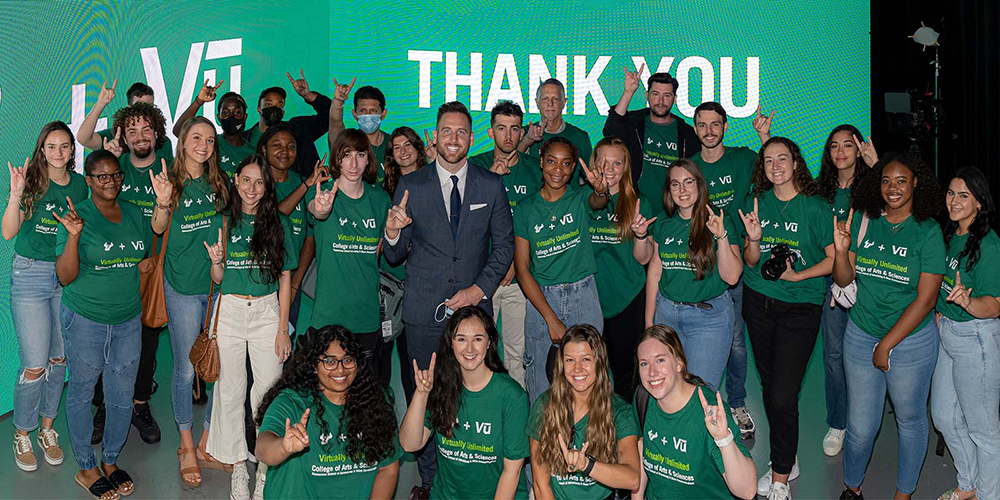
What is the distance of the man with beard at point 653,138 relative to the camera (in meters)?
5.84

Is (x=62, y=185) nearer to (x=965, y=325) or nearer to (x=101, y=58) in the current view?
(x=101, y=58)

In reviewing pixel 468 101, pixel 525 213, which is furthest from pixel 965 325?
pixel 468 101

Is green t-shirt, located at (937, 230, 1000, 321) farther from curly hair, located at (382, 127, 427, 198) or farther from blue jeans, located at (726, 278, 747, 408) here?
curly hair, located at (382, 127, 427, 198)

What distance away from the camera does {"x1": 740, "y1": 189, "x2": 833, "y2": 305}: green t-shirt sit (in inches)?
184

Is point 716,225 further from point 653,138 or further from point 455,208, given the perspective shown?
point 653,138

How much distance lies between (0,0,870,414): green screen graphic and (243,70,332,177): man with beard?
1.26 meters

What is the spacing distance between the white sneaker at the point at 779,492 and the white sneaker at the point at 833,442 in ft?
2.86

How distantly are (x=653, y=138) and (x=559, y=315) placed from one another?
176 centimetres

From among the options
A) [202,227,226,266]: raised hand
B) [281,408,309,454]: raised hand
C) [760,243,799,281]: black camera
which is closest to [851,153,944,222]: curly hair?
[760,243,799,281]: black camera

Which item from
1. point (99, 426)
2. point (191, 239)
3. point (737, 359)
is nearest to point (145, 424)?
point (99, 426)

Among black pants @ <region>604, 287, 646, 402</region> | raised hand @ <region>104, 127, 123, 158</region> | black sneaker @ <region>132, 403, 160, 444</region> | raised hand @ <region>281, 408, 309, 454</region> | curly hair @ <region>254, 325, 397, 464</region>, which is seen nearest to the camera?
raised hand @ <region>281, 408, 309, 454</region>

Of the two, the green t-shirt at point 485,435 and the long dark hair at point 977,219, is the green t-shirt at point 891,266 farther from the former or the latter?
the green t-shirt at point 485,435

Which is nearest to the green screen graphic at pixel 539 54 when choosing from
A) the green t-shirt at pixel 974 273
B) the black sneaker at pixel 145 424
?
the black sneaker at pixel 145 424

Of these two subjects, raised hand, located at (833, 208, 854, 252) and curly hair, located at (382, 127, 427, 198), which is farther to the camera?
curly hair, located at (382, 127, 427, 198)
